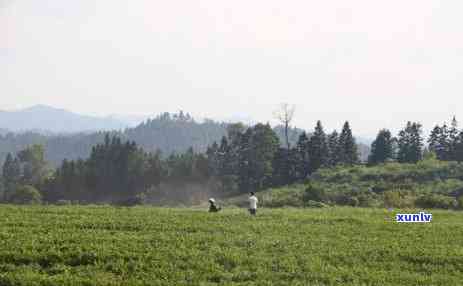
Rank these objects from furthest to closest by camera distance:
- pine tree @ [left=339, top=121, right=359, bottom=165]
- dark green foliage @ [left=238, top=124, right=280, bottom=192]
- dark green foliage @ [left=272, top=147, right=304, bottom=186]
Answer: dark green foliage @ [left=238, top=124, right=280, bottom=192] < pine tree @ [left=339, top=121, right=359, bottom=165] < dark green foliage @ [left=272, top=147, right=304, bottom=186]

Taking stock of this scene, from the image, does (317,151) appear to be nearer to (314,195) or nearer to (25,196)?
(314,195)

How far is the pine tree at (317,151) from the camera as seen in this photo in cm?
8300

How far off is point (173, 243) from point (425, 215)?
55.3 feet

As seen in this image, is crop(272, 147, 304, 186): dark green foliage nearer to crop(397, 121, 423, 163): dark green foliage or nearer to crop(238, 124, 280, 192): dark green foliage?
crop(238, 124, 280, 192): dark green foliage

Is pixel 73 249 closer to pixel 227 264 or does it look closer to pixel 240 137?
pixel 227 264

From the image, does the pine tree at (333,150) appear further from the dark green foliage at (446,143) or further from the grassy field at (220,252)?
the grassy field at (220,252)

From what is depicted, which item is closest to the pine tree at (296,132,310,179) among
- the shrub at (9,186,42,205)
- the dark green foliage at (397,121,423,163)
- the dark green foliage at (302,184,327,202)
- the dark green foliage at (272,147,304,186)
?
the dark green foliage at (272,147,304,186)

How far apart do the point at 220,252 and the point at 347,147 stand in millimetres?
72571

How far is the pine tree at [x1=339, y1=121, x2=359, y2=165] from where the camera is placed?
3361 inches

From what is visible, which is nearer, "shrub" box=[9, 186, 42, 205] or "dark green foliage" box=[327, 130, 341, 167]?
"shrub" box=[9, 186, 42, 205]

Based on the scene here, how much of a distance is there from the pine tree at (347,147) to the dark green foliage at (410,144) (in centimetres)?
774

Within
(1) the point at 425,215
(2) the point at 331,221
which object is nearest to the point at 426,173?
(1) the point at 425,215

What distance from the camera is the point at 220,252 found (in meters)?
16.0

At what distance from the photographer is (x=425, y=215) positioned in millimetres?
27750
